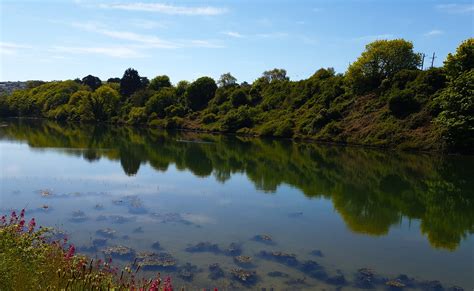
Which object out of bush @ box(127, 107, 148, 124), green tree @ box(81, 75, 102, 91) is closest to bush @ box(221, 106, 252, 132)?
bush @ box(127, 107, 148, 124)

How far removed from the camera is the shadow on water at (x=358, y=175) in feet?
64.4

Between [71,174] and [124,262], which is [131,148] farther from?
[124,262]

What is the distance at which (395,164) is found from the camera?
3778cm

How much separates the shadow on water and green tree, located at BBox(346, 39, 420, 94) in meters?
17.3

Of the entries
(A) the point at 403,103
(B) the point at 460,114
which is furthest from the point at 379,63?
(B) the point at 460,114

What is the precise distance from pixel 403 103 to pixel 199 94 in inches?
1847

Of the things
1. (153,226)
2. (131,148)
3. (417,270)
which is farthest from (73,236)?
(131,148)

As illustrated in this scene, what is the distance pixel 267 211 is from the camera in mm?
20016

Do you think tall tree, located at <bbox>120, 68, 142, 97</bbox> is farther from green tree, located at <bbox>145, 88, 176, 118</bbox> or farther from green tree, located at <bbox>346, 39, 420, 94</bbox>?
green tree, located at <bbox>346, 39, 420, 94</bbox>

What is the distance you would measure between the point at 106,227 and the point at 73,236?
1520 millimetres

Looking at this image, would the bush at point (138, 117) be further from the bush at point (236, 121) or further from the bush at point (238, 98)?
the bush at point (236, 121)

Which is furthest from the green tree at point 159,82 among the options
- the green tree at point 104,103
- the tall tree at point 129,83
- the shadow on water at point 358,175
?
the shadow on water at point 358,175

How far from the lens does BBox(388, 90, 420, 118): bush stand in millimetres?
54094

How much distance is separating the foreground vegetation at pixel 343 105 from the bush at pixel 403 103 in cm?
12
